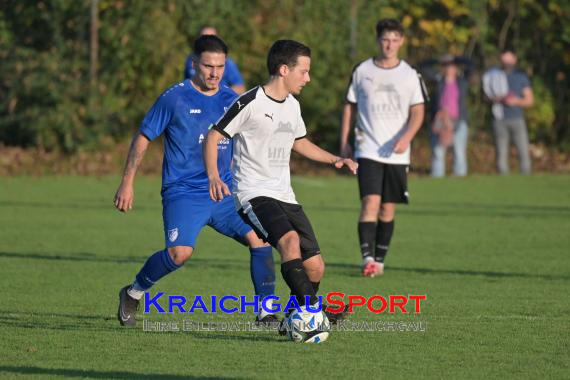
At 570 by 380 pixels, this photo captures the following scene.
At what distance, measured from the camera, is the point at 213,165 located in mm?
7281

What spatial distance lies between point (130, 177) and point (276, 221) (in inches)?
41.7

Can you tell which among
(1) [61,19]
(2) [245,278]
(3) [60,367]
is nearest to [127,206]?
(3) [60,367]

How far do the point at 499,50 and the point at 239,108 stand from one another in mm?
20725

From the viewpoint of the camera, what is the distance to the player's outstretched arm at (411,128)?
34.9ft

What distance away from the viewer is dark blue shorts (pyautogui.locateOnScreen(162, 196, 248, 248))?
7762mm

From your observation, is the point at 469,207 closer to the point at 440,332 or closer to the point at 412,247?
the point at 412,247

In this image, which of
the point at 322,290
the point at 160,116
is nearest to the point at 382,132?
the point at 322,290

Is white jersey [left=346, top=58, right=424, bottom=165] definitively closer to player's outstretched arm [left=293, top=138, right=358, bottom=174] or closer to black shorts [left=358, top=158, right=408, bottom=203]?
black shorts [left=358, top=158, right=408, bottom=203]

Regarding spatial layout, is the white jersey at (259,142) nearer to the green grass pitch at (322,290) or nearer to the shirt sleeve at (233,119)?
the shirt sleeve at (233,119)

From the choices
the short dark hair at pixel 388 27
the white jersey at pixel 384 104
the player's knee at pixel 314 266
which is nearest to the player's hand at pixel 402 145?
the white jersey at pixel 384 104

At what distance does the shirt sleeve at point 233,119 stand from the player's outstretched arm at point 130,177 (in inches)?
24.8

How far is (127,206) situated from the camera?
300 inches

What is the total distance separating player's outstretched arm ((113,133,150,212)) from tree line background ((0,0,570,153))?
1520 cm

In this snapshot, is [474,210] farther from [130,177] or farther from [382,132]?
[130,177]
